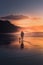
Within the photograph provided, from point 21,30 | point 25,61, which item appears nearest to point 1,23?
point 21,30

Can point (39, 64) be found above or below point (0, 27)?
below

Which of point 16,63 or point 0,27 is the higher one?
point 0,27

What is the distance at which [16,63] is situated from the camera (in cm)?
560

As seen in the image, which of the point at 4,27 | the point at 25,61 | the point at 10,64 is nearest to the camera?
the point at 10,64

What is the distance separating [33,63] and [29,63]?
14 cm

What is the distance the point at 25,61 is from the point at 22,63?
325 millimetres

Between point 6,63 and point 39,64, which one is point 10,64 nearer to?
point 6,63

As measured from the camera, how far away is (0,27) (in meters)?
14.5

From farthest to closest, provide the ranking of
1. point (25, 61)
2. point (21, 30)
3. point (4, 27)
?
point (4, 27), point (21, 30), point (25, 61)

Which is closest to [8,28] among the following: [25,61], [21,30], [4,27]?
[4,27]

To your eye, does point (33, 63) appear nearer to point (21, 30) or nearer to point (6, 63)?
point (6, 63)

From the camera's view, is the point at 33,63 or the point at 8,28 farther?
the point at 8,28

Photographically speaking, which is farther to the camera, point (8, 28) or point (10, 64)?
point (8, 28)

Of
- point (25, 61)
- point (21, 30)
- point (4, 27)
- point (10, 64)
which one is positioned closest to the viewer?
point (10, 64)
